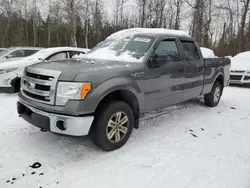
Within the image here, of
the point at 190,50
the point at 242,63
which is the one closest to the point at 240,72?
the point at 242,63

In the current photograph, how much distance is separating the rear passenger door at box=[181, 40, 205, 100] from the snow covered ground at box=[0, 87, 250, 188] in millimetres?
765

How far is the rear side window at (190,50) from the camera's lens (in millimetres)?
4672

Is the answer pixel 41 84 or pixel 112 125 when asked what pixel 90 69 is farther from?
pixel 112 125

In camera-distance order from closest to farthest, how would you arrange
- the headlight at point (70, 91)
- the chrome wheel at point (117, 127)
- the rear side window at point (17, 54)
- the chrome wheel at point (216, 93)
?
the headlight at point (70, 91) → the chrome wheel at point (117, 127) → the chrome wheel at point (216, 93) → the rear side window at point (17, 54)

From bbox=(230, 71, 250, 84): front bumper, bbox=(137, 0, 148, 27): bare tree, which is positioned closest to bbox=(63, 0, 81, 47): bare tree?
bbox=(137, 0, 148, 27): bare tree

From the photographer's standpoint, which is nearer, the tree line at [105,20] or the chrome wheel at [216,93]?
the chrome wheel at [216,93]

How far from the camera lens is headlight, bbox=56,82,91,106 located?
107 inches

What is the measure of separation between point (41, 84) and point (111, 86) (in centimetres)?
98

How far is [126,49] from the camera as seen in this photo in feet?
12.7

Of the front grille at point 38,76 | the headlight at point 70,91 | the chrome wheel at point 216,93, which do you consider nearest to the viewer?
the headlight at point 70,91

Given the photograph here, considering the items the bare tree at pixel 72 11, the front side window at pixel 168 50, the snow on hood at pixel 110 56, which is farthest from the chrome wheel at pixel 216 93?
the bare tree at pixel 72 11

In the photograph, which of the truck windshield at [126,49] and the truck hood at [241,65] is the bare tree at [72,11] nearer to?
the truck hood at [241,65]

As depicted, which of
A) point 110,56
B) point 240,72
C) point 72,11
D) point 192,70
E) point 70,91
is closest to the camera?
point 70,91

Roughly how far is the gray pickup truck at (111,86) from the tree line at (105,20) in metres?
16.0
